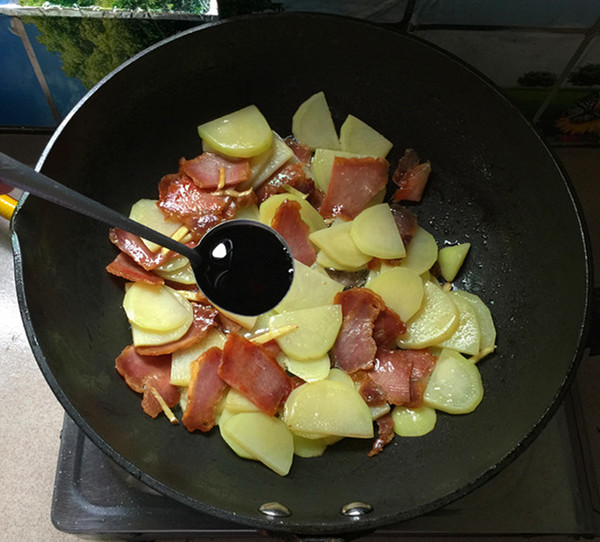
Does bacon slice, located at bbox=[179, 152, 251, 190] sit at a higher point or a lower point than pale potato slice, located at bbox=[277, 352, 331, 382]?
higher

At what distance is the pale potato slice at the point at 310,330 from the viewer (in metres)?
1.13

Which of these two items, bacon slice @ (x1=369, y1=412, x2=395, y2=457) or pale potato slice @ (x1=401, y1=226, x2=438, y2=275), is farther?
pale potato slice @ (x1=401, y1=226, x2=438, y2=275)

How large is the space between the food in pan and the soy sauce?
0.07 m

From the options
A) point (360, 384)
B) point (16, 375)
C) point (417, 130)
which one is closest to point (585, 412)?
point (360, 384)

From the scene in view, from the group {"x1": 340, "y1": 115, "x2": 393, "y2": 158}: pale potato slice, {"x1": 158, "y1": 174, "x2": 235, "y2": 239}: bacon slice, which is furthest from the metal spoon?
{"x1": 340, "y1": 115, "x2": 393, "y2": 158}: pale potato slice

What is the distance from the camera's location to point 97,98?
1086 millimetres

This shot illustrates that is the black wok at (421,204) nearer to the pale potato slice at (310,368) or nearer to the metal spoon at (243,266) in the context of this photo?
the pale potato slice at (310,368)

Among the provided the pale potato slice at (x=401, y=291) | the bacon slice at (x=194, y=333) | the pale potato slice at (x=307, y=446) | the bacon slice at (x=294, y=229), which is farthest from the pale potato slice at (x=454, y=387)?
the bacon slice at (x=194, y=333)

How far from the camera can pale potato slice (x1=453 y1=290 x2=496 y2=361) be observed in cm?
119

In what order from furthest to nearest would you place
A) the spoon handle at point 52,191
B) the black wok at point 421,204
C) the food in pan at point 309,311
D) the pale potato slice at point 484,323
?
the pale potato slice at point 484,323 → the food in pan at point 309,311 → the black wok at point 421,204 → the spoon handle at point 52,191

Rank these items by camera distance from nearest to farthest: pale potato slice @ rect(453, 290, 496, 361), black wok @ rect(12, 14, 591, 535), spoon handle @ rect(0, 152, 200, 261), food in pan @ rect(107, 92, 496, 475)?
spoon handle @ rect(0, 152, 200, 261) → black wok @ rect(12, 14, 591, 535) → food in pan @ rect(107, 92, 496, 475) → pale potato slice @ rect(453, 290, 496, 361)

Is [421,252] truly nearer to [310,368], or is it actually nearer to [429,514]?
[310,368]

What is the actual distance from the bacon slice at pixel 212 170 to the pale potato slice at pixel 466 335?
1.73 ft

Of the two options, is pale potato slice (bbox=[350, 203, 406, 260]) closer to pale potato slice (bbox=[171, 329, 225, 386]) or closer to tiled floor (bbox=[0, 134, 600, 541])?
pale potato slice (bbox=[171, 329, 225, 386])
